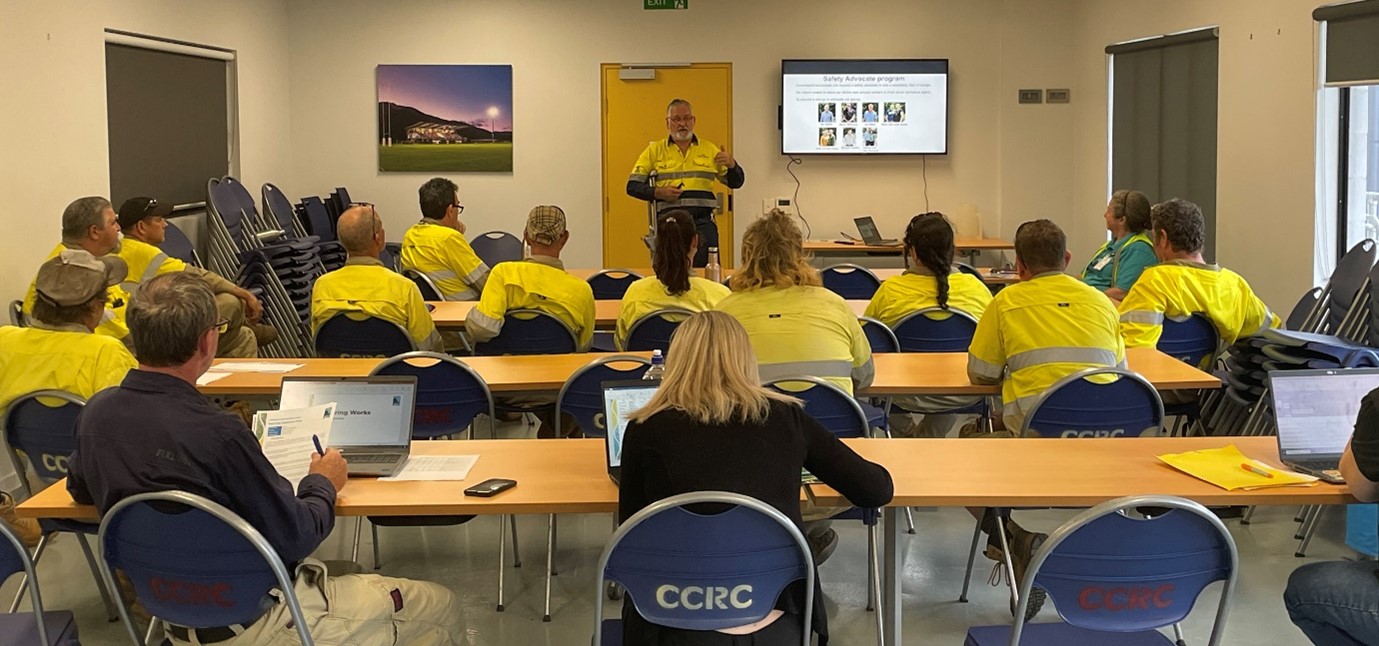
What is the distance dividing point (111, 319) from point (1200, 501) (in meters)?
4.36

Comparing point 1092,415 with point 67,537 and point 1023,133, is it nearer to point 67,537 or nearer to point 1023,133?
point 67,537

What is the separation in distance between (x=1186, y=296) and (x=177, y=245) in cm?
577

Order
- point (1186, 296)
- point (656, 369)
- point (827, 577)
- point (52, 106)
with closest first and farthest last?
point (656, 369), point (827, 577), point (1186, 296), point (52, 106)

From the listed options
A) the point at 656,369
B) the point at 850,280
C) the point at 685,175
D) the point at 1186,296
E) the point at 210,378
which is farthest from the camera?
the point at 685,175

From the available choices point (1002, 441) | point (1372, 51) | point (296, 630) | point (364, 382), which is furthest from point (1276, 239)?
point (296, 630)

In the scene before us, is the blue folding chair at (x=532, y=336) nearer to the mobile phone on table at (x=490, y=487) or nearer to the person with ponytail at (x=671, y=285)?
the person with ponytail at (x=671, y=285)

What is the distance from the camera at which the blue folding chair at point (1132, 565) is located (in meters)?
2.57

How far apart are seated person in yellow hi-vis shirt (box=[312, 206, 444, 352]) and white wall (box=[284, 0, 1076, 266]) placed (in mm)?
5296

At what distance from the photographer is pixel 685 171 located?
874 centimetres

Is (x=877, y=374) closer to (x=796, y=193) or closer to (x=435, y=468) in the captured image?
(x=435, y=468)

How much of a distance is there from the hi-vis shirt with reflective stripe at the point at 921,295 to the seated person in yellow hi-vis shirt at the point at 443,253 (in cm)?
261

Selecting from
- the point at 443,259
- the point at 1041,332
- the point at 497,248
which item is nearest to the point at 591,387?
the point at 1041,332

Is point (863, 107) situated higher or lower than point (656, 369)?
higher

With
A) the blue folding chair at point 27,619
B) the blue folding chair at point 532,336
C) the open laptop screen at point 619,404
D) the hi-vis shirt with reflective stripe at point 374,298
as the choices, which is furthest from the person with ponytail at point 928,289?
the blue folding chair at point 27,619
